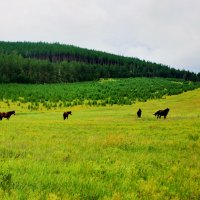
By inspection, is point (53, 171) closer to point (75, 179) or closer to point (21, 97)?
point (75, 179)

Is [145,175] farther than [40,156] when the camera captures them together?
No

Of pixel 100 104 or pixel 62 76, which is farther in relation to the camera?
pixel 62 76

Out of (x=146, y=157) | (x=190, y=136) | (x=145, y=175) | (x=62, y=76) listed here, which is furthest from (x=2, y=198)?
(x=62, y=76)

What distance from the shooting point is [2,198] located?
6.49 metres

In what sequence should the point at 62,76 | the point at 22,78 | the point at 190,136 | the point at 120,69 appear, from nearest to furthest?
the point at 190,136
the point at 22,78
the point at 62,76
the point at 120,69

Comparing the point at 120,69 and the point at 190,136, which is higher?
the point at 120,69

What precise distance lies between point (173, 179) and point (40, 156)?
433 centimetres

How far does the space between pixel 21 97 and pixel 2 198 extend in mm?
70279

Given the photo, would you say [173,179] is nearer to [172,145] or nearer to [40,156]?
[40,156]

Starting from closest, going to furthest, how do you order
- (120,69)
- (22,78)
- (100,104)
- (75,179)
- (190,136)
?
(75,179), (190,136), (100,104), (22,78), (120,69)

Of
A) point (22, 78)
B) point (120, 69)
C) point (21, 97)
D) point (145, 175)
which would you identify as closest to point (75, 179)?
point (145, 175)

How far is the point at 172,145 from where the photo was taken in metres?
14.2

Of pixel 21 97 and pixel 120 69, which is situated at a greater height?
pixel 120 69

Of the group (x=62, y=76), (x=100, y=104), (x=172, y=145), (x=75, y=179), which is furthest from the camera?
(x=62, y=76)
